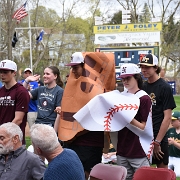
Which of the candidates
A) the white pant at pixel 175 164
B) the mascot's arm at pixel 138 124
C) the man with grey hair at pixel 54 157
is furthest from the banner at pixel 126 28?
the man with grey hair at pixel 54 157

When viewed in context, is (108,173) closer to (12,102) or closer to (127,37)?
(12,102)

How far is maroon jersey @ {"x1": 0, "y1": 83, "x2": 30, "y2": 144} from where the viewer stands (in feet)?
15.9

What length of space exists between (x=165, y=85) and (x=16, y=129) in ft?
5.74

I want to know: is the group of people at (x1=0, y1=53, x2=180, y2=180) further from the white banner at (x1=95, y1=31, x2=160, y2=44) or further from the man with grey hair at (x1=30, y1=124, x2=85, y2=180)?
the white banner at (x1=95, y1=31, x2=160, y2=44)

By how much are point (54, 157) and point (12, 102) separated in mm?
2036

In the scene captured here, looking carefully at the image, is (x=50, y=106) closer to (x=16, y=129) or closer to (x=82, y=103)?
(x=82, y=103)

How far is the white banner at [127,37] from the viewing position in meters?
24.0

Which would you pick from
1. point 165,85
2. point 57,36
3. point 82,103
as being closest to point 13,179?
point 82,103

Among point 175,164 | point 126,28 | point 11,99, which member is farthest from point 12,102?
point 126,28

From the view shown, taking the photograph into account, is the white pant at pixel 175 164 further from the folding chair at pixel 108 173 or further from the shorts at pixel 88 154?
the folding chair at pixel 108 173

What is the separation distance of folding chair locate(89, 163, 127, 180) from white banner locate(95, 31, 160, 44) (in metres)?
20.7

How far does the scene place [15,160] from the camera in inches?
142

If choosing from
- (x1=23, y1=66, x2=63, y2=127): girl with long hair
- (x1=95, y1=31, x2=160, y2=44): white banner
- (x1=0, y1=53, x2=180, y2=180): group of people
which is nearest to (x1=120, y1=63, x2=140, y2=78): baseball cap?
(x1=0, y1=53, x2=180, y2=180): group of people

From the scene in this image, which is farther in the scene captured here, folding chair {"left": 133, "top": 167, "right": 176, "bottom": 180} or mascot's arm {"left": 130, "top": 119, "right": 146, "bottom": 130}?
mascot's arm {"left": 130, "top": 119, "right": 146, "bottom": 130}
